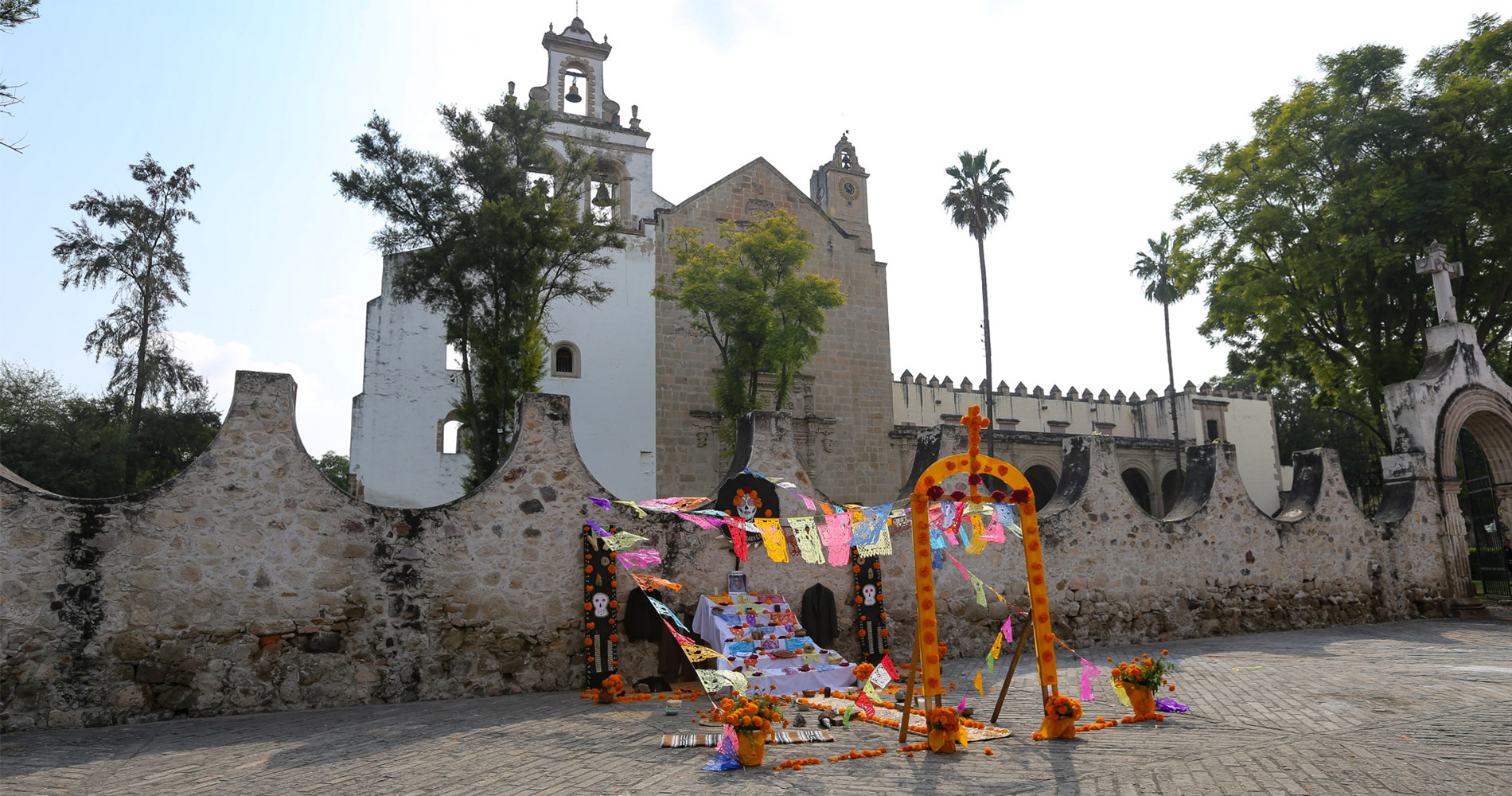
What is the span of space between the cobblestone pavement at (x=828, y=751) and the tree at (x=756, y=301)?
529 inches

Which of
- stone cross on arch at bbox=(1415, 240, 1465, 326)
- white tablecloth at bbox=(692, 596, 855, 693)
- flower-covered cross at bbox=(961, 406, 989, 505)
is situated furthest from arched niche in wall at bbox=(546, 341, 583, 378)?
stone cross on arch at bbox=(1415, 240, 1465, 326)

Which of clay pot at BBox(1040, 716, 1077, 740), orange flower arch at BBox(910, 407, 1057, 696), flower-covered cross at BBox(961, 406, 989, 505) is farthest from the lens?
flower-covered cross at BBox(961, 406, 989, 505)

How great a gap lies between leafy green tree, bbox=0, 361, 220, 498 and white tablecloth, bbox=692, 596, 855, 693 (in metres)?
18.5

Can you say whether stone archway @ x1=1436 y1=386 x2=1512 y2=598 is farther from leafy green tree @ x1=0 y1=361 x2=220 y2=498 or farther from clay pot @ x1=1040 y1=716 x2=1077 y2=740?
leafy green tree @ x1=0 y1=361 x2=220 y2=498

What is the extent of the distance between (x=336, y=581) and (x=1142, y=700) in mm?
6790

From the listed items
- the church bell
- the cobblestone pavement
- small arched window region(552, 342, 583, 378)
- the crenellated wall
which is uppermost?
the church bell

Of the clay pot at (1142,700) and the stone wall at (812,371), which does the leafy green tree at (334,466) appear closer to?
the stone wall at (812,371)

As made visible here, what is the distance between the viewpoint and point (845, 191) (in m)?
27.6

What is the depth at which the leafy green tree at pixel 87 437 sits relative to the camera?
67.8 feet

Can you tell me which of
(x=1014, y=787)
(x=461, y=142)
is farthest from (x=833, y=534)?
(x=461, y=142)

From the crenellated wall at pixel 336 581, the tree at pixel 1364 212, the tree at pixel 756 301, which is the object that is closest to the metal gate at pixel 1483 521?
the tree at pixel 1364 212

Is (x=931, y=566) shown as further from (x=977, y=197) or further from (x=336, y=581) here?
(x=977, y=197)

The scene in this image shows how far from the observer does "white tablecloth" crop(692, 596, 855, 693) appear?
7.70 m

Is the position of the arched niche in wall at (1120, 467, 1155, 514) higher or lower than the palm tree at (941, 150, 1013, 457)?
lower
